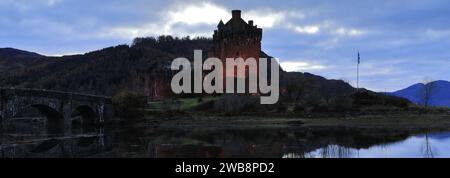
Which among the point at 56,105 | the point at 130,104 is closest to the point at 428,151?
the point at 56,105

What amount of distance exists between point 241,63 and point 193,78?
921 cm

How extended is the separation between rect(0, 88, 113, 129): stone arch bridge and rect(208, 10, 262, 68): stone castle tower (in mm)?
30182

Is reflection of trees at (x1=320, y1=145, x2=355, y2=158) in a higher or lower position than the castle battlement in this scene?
lower

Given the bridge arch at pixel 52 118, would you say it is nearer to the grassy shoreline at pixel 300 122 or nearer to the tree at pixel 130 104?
the tree at pixel 130 104

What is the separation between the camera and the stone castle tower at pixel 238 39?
113 metres

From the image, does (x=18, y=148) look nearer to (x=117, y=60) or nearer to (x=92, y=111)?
(x=92, y=111)

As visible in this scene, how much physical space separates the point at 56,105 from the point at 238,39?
1705 inches

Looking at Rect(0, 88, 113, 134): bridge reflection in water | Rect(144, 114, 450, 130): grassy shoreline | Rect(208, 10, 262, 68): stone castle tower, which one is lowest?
Rect(144, 114, 450, 130): grassy shoreline

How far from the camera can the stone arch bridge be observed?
67812 millimetres

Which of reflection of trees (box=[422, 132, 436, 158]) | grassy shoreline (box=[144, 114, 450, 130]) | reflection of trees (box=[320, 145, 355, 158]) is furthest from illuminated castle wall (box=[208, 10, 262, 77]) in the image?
reflection of trees (box=[422, 132, 436, 158])

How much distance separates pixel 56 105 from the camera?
7881cm

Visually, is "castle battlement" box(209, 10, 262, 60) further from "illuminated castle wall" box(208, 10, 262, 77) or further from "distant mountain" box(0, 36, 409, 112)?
"distant mountain" box(0, 36, 409, 112)

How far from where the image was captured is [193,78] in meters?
111

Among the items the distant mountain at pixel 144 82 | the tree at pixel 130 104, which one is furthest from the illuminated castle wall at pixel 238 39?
the tree at pixel 130 104
